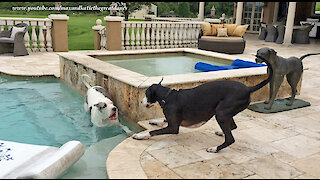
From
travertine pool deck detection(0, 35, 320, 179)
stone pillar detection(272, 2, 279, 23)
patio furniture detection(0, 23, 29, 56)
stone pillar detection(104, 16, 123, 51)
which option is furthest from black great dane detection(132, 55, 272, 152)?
stone pillar detection(272, 2, 279, 23)

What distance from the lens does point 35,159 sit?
3125 mm

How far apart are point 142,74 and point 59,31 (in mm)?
4998

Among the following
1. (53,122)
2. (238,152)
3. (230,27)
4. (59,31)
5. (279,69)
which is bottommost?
(53,122)

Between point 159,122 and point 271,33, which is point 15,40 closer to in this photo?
point 159,122

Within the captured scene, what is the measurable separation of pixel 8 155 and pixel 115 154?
121 cm

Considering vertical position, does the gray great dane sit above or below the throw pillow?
below

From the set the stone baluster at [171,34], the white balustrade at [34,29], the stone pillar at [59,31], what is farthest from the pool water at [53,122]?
the stone baluster at [171,34]

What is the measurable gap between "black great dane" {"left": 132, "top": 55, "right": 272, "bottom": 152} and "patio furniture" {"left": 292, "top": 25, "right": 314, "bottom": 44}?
12.7 meters

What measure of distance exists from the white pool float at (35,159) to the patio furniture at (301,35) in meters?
13.7

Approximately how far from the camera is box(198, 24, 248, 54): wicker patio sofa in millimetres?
10422

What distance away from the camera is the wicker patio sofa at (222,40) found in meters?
10.4

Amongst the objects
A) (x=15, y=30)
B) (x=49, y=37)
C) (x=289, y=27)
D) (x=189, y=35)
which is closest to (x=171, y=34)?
(x=189, y=35)

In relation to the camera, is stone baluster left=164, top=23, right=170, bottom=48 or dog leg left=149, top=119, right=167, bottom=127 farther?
stone baluster left=164, top=23, right=170, bottom=48

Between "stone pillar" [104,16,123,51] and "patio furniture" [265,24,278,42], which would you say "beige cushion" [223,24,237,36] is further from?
"patio furniture" [265,24,278,42]
